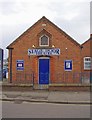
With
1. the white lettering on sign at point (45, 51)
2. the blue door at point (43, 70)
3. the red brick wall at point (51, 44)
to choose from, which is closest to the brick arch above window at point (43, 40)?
the red brick wall at point (51, 44)

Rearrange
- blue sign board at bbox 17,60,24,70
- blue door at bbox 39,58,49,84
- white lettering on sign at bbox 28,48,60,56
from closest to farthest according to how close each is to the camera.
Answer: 1. white lettering on sign at bbox 28,48,60,56
2. blue door at bbox 39,58,49,84
3. blue sign board at bbox 17,60,24,70

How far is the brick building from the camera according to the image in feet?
82.2

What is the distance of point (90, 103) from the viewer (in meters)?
15.5

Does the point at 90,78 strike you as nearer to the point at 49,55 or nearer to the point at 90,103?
the point at 49,55

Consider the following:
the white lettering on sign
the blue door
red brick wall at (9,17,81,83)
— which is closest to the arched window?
red brick wall at (9,17,81,83)

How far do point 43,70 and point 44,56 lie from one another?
4.05 feet

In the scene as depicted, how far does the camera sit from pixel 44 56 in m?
25.1

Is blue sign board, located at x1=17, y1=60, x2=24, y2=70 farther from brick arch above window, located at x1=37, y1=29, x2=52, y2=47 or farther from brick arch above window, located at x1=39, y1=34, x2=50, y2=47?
brick arch above window, located at x1=39, y1=34, x2=50, y2=47

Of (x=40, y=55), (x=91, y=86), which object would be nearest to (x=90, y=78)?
(x=40, y=55)

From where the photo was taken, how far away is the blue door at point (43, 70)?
82.5 ft

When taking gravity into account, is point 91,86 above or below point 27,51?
below

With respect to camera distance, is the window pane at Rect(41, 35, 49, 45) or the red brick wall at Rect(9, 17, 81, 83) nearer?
the red brick wall at Rect(9, 17, 81, 83)

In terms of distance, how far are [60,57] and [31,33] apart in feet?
10.9

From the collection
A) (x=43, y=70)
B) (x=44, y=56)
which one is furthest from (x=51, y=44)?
(x=43, y=70)
